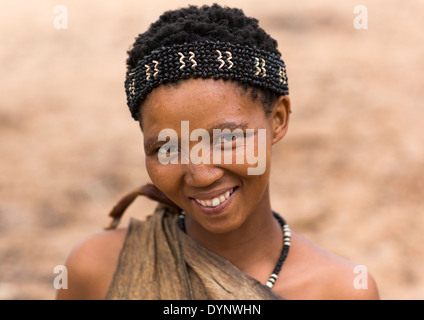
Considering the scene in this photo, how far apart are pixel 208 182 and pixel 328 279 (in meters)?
0.72

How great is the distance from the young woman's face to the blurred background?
2.77 metres

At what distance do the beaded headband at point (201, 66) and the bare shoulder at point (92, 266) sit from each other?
70 centimetres

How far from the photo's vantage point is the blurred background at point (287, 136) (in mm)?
5441

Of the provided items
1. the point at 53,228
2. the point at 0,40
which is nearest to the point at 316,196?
the point at 53,228

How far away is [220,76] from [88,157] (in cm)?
484

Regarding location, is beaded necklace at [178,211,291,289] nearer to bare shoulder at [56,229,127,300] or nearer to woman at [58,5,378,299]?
woman at [58,5,378,299]

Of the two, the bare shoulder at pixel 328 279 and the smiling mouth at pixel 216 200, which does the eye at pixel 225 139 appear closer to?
the smiling mouth at pixel 216 200

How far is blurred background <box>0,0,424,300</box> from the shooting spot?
544 cm

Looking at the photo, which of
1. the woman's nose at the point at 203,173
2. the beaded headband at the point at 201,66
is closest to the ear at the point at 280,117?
the beaded headband at the point at 201,66

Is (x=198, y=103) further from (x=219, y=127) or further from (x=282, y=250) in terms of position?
(x=282, y=250)

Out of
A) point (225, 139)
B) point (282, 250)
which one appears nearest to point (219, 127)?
point (225, 139)

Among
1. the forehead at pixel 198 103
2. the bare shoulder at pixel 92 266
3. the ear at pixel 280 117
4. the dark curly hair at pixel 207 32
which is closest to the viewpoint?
the forehead at pixel 198 103

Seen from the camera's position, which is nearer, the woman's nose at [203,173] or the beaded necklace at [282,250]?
the woman's nose at [203,173]
